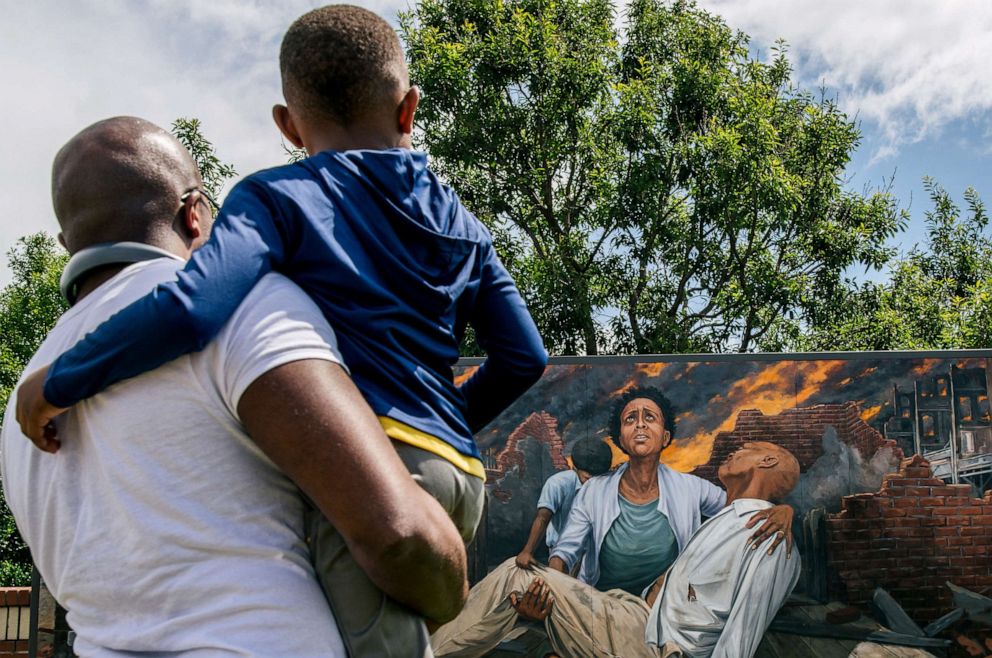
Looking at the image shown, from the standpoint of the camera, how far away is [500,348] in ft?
4.49

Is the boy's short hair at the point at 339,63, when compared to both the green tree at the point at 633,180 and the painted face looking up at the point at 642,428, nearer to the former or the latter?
the painted face looking up at the point at 642,428

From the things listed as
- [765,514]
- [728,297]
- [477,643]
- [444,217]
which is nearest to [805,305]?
[728,297]

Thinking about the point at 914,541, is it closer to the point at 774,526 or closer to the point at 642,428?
the point at 774,526

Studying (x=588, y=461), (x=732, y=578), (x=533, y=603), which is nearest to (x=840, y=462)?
(x=732, y=578)

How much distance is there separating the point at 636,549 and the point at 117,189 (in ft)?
29.7

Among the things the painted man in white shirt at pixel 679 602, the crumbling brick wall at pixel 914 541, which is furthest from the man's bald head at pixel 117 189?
the crumbling brick wall at pixel 914 541

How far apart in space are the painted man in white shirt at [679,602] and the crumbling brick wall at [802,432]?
0.15 meters

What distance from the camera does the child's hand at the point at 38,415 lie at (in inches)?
41.6

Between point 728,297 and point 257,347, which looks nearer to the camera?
point 257,347

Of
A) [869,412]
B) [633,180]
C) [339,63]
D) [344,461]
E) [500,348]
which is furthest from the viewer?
[633,180]

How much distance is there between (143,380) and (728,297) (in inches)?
569

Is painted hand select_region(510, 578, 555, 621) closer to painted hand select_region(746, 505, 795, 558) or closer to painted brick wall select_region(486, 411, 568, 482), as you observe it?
painted brick wall select_region(486, 411, 568, 482)

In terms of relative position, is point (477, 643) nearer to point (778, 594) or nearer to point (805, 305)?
point (778, 594)

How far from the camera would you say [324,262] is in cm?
107
